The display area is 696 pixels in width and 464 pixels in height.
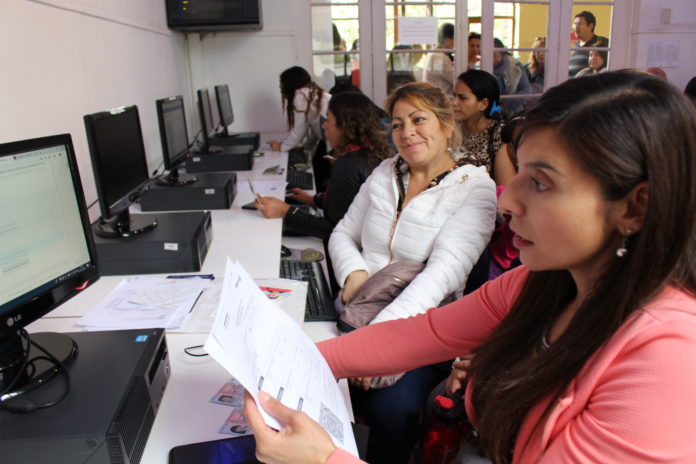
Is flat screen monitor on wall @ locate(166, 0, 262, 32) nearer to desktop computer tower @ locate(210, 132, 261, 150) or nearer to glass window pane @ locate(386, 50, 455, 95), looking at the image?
desktop computer tower @ locate(210, 132, 261, 150)

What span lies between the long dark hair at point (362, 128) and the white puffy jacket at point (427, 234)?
0.54 metres

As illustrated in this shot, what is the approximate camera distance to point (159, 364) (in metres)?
1.03

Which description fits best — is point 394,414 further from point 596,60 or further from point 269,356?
point 596,60

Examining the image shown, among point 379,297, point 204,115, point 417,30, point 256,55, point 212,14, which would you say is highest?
point 212,14

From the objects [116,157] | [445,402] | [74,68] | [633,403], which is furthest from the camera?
[74,68]

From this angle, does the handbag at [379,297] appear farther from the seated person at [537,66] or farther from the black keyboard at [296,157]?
the seated person at [537,66]

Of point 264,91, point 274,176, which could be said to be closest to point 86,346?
point 274,176

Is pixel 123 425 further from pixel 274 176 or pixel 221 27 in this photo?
pixel 221 27

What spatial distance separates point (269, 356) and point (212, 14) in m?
3.67

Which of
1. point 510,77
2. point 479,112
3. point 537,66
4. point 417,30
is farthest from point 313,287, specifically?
point 537,66

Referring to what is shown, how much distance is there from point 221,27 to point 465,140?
2.19 meters

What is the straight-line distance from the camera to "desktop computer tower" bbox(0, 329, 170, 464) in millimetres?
776

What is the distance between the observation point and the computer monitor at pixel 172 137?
87.8 inches

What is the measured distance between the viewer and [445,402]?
1.32m
